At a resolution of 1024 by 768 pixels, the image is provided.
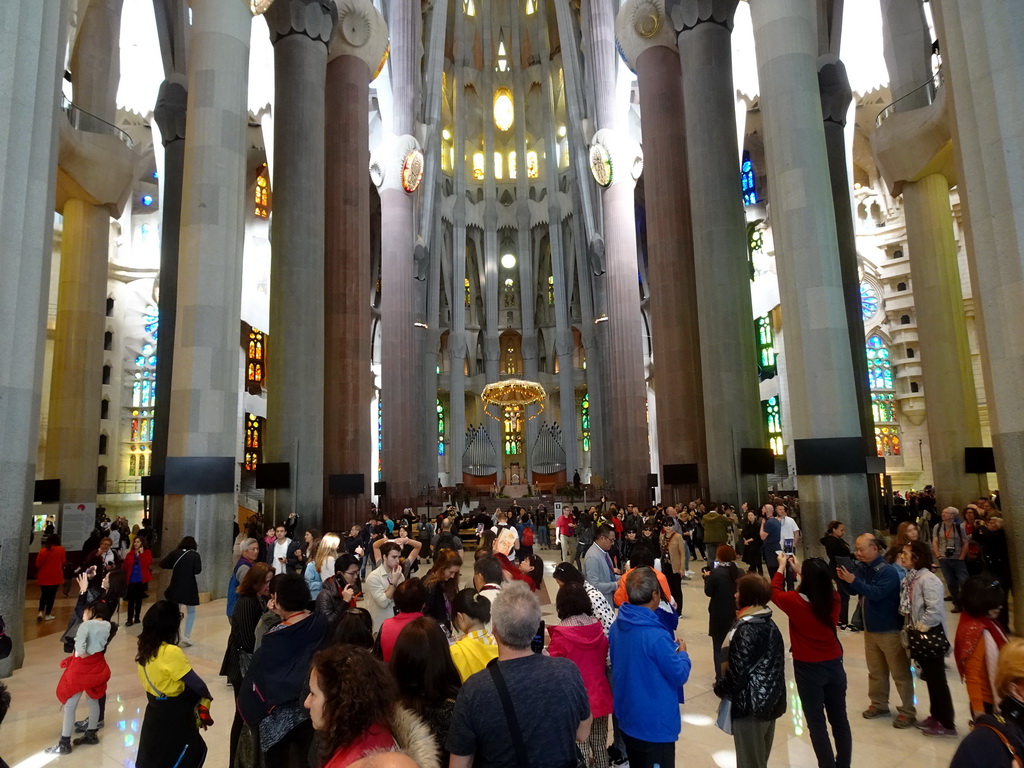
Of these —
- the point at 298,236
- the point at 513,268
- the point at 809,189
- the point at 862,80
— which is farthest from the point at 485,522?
the point at 513,268

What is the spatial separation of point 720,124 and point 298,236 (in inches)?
394

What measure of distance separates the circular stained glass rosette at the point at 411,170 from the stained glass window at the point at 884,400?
19.4m

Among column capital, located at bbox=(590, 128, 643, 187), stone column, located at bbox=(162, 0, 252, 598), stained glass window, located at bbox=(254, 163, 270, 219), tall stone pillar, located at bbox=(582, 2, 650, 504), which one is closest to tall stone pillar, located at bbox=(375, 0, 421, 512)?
stained glass window, located at bbox=(254, 163, 270, 219)

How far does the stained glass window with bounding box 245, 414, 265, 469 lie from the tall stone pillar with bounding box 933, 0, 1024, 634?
2465 cm

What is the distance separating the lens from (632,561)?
4676 millimetres

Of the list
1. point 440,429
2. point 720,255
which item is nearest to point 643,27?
point 720,255

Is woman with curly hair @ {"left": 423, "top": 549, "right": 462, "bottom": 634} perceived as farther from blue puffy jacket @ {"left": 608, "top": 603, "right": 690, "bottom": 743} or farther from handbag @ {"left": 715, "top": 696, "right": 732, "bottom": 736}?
handbag @ {"left": 715, "top": 696, "right": 732, "bottom": 736}

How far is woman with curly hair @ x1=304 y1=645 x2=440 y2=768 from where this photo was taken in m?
1.93

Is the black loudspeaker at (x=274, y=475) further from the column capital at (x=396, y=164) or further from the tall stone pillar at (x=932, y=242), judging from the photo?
the column capital at (x=396, y=164)

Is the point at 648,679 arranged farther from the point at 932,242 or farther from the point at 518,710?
the point at 932,242

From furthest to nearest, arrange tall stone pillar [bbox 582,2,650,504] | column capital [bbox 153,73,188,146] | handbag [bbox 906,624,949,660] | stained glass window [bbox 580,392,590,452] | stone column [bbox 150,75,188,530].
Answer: stained glass window [bbox 580,392,590,452] → tall stone pillar [bbox 582,2,650,504] → column capital [bbox 153,73,188,146] → stone column [bbox 150,75,188,530] → handbag [bbox 906,624,949,660]

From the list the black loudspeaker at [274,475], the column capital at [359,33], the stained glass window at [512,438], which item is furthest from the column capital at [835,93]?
the stained glass window at [512,438]

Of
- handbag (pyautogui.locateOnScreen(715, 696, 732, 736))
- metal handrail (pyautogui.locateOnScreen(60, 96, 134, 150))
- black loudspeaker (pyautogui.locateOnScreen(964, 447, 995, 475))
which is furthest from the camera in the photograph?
metal handrail (pyautogui.locateOnScreen(60, 96, 134, 150))

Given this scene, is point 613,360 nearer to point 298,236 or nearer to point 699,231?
point 699,231
